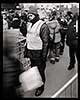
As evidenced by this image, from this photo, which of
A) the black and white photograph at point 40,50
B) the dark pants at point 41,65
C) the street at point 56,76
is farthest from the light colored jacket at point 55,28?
the dark pants at point 41,65

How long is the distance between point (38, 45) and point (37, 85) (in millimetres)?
352

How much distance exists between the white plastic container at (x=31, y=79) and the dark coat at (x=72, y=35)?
38cm

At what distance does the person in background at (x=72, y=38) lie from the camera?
6.94ft

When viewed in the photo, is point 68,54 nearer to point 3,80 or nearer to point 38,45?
point 38,45

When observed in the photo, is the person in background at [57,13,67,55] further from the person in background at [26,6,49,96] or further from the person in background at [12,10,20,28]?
the person in background at [12,10,20,28]

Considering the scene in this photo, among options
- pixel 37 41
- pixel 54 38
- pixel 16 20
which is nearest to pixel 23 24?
pixel 16 20

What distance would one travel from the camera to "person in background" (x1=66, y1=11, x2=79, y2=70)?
6.94 feet

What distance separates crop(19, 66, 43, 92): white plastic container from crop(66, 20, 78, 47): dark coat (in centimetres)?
38

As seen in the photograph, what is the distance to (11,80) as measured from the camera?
2113 mm

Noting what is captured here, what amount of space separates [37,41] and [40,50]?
0.28 feet

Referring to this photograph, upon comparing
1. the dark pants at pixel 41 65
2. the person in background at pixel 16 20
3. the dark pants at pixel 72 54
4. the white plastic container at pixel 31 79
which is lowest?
the white plastic container at pixel 31 79

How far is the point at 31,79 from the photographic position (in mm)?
2113

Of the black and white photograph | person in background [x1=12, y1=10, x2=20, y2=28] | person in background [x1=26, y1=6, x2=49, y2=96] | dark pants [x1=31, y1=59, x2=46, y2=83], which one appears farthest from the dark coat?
person in background [x1=12, y1=10, x2=20, y2=28]

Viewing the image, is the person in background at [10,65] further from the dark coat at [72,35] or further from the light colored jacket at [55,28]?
the dark coat at [72,35]
